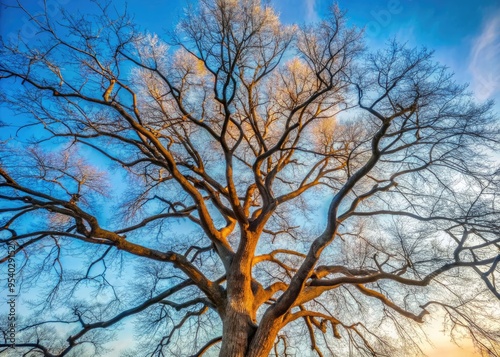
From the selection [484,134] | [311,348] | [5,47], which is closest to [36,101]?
[5,47]

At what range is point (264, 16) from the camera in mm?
5406

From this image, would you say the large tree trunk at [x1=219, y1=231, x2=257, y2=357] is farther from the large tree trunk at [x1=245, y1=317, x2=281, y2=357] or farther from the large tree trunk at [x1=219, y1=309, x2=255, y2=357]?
the large tree trunk at [x1=245, y1=317, x2=281, y2=357]

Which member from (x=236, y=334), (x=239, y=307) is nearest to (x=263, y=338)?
(x=236, y=334)

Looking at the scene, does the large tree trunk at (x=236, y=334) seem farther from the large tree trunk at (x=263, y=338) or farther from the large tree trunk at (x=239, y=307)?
the large tree trunk at (x=263, y=338)

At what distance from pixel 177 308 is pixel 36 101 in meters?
4.67

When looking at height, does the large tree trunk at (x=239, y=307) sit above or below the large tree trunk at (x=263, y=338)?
above

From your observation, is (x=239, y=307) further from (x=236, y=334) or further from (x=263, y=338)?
(x=263, y=338)

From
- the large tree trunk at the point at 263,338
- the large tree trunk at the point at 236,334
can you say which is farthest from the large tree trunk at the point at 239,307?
the large tree trunk at the point at 263,338

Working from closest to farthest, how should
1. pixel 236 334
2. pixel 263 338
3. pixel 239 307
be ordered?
pixel 263 338 → pixel 236 334 → pixel 239 307

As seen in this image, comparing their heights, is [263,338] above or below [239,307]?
below

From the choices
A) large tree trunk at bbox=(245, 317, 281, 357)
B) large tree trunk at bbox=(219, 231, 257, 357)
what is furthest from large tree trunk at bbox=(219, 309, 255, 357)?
large tree trunk at bbox=(245, 317, 281, 357)

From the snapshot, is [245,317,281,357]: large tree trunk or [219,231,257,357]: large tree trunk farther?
[219,231,257,357]: large tree trunk

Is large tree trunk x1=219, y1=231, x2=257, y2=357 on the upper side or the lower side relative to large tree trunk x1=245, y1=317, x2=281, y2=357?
upper

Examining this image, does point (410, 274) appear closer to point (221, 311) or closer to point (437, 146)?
point (437, 146)
